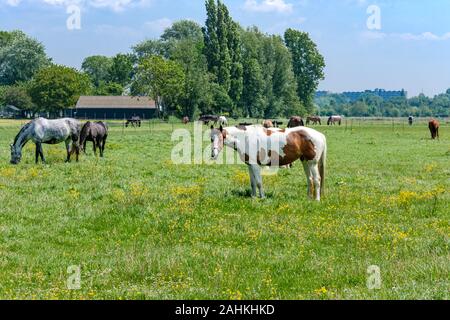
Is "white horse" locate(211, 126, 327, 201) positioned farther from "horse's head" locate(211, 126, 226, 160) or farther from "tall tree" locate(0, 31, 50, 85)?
"tall tree" locate(0, 31, 50, 85)

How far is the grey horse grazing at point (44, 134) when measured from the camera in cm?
2435

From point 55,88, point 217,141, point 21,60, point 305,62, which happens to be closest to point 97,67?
point 21,60

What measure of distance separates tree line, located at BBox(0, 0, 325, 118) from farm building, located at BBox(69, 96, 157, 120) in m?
7.28

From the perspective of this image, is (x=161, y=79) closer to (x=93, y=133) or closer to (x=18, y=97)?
(x=18, y=97)

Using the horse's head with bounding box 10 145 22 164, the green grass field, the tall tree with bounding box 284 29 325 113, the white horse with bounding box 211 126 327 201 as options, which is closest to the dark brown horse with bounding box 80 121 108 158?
the horse's head with bounding box 10 145 22 164

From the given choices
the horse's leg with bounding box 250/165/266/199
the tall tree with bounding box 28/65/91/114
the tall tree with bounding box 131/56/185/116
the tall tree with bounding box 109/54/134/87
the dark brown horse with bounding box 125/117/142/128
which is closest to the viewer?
the horse's leg with bounding box 250/165/266/199

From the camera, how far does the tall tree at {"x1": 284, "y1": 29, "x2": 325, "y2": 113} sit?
4648 inches

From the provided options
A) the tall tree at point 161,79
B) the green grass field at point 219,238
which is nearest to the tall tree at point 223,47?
the tall tree at point 161,79

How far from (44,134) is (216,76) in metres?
71.9

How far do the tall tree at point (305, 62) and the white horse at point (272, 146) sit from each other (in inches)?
4105

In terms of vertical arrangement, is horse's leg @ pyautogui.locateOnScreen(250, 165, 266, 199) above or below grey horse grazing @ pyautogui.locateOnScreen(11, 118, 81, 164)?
below

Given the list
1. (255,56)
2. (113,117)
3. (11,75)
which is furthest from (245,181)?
(11,75)

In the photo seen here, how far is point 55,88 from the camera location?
10356cm

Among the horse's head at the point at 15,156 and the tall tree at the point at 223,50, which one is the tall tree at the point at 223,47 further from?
the horse's head at the point at 15,156
